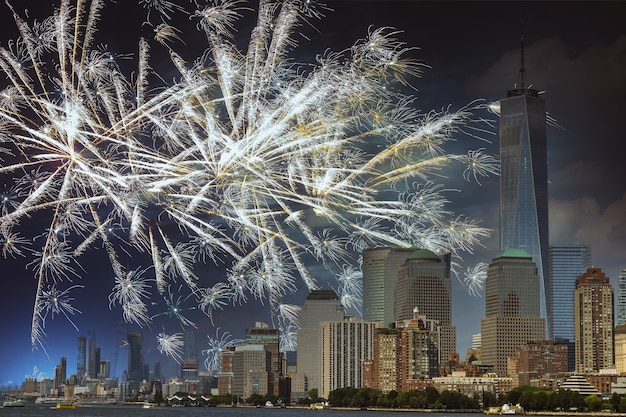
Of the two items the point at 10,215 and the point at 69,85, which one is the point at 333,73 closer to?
the point at 69,85

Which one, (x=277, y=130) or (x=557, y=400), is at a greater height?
(x=277, y=130)

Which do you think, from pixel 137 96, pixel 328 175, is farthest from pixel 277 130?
pixel 137 96

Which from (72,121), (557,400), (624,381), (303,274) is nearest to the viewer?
(72,121)

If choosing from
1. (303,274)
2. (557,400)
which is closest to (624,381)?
Result: (557,400)

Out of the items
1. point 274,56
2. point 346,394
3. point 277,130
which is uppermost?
point 274,56

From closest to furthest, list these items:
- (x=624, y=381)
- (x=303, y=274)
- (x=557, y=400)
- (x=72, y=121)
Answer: (x=72, y=121) < (x=303, y=274) < (x=557, y=400) < (x=624, y=381)

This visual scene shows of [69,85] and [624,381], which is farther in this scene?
[624,381]
